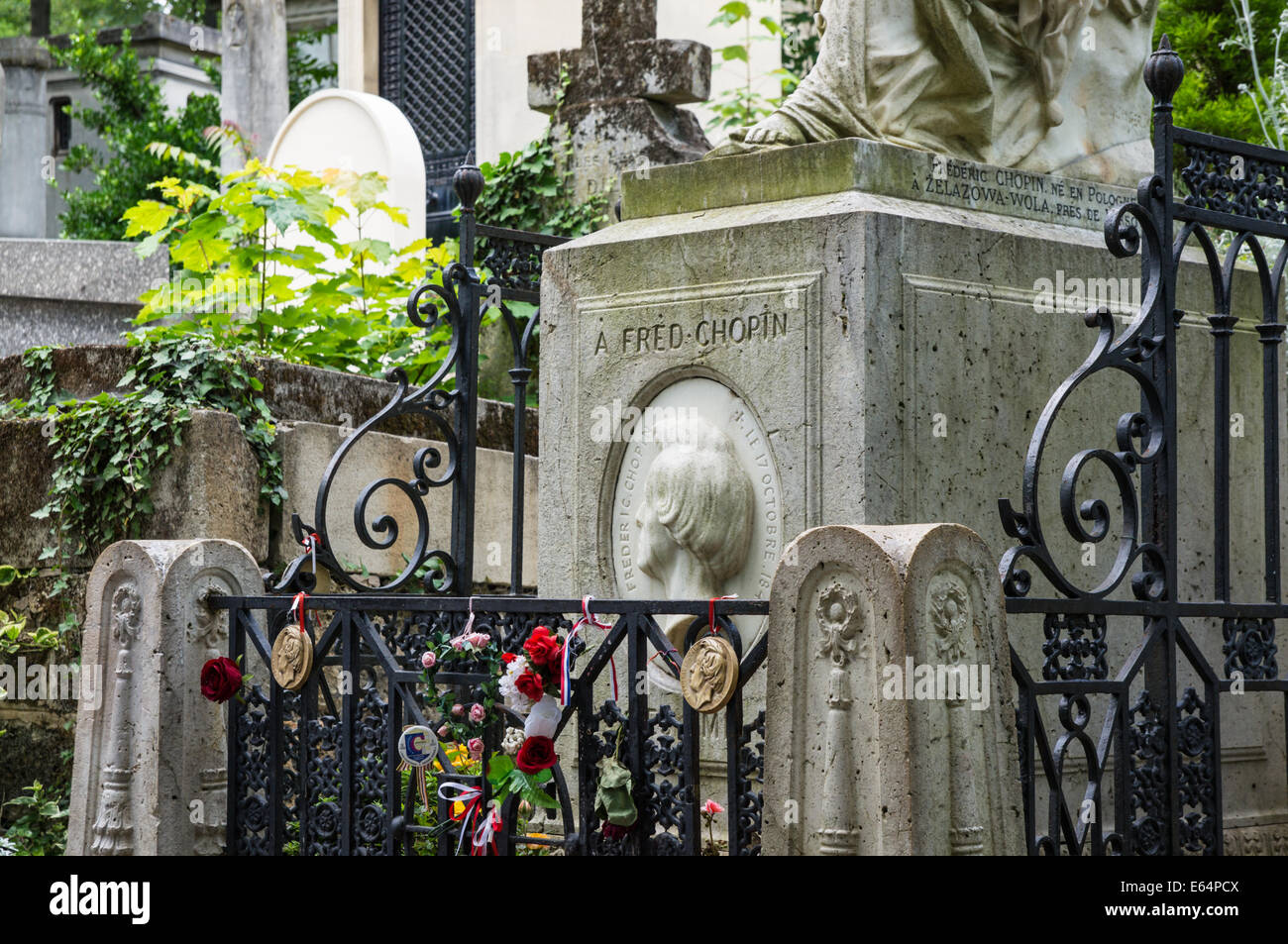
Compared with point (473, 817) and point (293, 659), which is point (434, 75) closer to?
point (293, 659)

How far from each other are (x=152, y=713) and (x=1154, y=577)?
2.82 metres

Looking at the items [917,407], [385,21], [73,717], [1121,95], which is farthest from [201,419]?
[385,21]

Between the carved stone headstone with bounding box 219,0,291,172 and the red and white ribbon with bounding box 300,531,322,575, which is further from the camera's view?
the carved stone headstone with bounding box 219,0,291,172

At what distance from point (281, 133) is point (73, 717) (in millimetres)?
5531

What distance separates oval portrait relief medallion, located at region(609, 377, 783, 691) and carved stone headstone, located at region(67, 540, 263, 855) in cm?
125

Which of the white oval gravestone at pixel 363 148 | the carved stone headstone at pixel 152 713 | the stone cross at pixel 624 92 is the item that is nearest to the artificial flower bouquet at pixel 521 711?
the carved stone headstone at pixel 152 713

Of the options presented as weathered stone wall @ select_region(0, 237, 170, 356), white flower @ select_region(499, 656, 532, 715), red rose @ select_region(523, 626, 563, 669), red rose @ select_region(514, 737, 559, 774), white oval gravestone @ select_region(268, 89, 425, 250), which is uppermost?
white oval gravestone @ select_region(268, 89, 425, 250)

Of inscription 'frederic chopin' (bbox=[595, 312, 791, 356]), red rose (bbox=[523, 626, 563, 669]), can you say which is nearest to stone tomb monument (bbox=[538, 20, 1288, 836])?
inscription 'frederic chopin' (bbox=[595, 312, 791, 356])

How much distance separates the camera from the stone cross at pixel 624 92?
10.4m

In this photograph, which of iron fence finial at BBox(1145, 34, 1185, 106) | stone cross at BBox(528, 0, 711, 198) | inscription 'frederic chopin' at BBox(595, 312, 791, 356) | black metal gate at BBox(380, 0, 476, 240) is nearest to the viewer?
iron fence finial at BBox(1145, 34, 1185, 106)

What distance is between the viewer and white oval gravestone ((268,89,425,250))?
11.2 meters

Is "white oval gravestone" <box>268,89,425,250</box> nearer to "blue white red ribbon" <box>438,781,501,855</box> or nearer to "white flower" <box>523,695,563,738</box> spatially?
"blue white red ribbon" <box>438,781,501,855</box>

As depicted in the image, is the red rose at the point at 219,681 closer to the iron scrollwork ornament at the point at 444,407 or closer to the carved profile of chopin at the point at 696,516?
the iron scrollwork ornament at the point at 444,407

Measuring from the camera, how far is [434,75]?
16.8 meters
